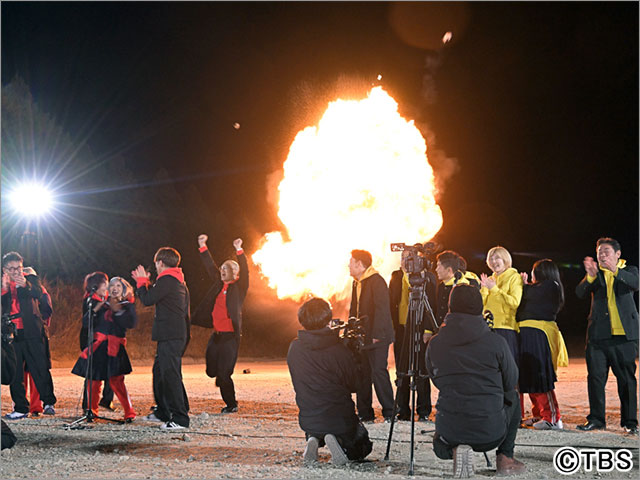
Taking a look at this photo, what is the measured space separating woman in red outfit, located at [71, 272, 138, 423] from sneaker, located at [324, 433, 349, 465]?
3.73m

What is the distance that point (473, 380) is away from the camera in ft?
19.7

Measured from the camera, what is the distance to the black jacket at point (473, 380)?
19.6 ft

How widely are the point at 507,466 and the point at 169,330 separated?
14.7 ft

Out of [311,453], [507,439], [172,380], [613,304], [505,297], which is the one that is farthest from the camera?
[505,297]

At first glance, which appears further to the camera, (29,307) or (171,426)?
(29,307)

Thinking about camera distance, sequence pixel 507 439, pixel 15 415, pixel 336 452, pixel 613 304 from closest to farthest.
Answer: pixel 507 439 < pixel 336 452 < pixel 613 304 < pixel 15 415

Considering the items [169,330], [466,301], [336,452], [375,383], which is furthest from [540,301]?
[169,330]

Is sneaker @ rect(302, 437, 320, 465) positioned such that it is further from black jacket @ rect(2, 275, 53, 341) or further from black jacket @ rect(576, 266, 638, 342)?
black jacket @ rect(2, 275, 53, 341)

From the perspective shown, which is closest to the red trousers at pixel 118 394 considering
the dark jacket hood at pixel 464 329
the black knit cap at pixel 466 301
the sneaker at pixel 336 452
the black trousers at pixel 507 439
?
the sneaker at pixel 336 452

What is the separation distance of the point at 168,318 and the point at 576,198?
202 ft

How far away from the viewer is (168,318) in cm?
888

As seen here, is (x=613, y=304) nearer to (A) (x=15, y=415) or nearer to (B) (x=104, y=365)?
(B) (x=104, y=365)

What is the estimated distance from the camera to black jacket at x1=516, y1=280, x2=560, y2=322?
30.3ft

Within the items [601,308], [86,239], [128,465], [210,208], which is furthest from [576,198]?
[128,465]
